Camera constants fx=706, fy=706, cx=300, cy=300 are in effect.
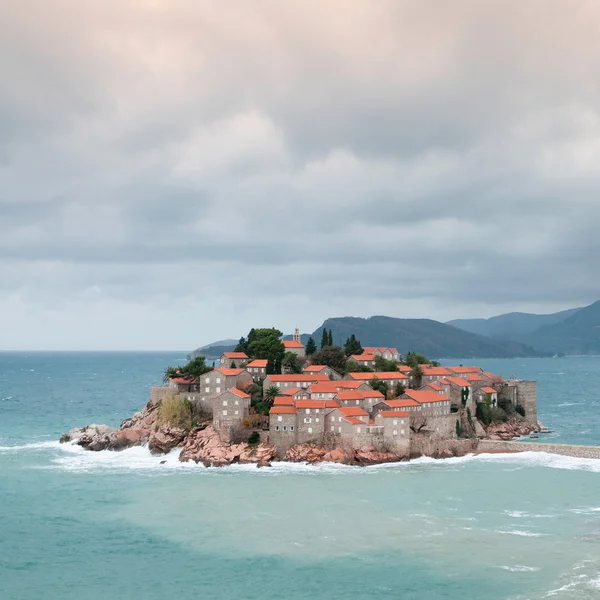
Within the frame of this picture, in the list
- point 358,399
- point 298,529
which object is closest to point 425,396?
point 358,399

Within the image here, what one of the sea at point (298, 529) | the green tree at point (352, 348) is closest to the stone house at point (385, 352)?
the green tree at point (352, 348)

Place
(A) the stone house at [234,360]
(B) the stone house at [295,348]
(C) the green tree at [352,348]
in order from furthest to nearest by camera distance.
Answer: (C) the green tree at [352,348]
(B) the stone house at [295,348]
(A) the stone house at [234,360]

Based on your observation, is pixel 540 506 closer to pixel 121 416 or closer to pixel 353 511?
pixel 353 511

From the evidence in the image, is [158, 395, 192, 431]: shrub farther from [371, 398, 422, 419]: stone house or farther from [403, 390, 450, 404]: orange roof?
[403, 390, 450, 404]: orange roof

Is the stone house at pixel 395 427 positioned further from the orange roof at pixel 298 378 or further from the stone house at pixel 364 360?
the stone house at pixel 364 360

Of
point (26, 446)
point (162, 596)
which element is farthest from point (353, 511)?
point (26, 446)

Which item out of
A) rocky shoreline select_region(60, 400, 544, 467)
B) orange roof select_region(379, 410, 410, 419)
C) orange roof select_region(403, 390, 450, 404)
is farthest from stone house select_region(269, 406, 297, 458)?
orange roof select_region(403, 390, 450, 404)

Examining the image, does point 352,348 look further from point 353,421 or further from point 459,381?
point 353,421
